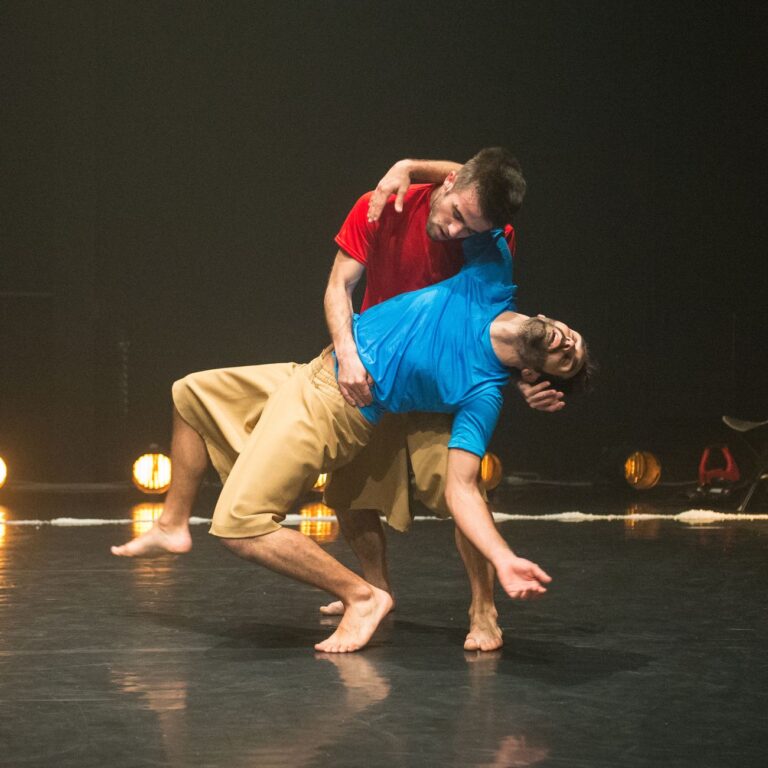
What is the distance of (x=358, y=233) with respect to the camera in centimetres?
318

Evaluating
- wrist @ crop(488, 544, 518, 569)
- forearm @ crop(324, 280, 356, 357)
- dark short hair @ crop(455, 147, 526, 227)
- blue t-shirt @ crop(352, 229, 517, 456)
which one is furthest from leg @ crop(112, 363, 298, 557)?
wrist @ crop(488, 544, 518, 569)

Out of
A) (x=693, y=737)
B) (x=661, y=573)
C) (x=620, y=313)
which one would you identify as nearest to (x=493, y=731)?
(x=693, y=737)

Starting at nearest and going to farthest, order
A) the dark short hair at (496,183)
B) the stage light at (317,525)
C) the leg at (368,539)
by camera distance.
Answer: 1. the dark short hair at (496,183)
2. the leg at (368,539)
3. the stage light at (317,525)

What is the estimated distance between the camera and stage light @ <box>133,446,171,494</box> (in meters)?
6.33

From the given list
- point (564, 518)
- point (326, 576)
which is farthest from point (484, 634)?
point (564, 518)

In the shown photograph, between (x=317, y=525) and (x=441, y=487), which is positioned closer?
(x=441, y=487)

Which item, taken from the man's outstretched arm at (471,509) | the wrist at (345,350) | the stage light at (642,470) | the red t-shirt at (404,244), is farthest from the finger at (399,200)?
the stage light at (642,470)

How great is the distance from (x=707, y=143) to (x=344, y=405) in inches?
190

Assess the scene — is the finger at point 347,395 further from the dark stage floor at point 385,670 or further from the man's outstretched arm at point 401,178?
the dark stage floor at point 385,670

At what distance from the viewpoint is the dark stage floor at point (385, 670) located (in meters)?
2.20

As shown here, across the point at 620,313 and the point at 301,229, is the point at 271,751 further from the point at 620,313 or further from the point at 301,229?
the point at 620,313

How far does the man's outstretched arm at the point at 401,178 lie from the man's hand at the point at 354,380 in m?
0.33

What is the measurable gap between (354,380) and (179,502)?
547mm

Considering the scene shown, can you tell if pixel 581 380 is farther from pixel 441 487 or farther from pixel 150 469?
pixel 150 469
